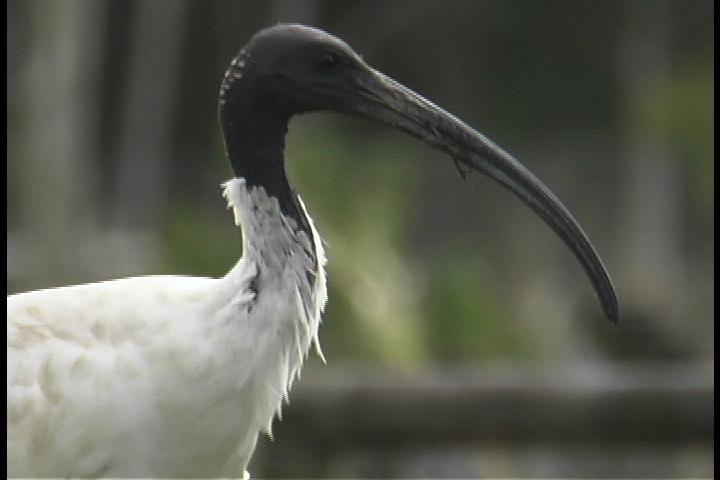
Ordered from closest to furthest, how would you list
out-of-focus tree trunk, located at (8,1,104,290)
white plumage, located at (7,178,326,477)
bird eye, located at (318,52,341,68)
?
white plumage, located at (7,178,326,477) → bird eye, located at (318,52,341,68) → out-of-focus tree trunk, located at (8,1,104,290)

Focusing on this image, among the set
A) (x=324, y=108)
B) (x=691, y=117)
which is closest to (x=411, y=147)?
(x=691, y=117)

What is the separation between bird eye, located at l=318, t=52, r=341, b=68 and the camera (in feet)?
12.5

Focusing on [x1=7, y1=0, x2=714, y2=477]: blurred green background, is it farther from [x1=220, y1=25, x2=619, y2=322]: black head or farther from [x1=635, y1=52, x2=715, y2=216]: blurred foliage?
[x1=220, y1=25, x2=619, y2=322]: black head

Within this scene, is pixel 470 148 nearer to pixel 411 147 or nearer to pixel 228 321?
pixel 228 321

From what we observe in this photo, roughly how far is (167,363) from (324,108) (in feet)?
2.17

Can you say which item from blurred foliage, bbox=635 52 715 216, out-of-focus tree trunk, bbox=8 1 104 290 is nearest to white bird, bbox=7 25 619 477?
out-of-focus tree trunk, bbox=8 1 104 290

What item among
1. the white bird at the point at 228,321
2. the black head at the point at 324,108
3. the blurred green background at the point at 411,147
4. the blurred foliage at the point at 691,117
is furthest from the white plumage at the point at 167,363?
the blurred foliage at the point at 691,117

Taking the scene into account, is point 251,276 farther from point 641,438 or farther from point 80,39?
point 80,39

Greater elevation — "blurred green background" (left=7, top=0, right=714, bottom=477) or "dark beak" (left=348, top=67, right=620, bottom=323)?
"blurred green background" (left=7, top=0, right=714, bottom=477)

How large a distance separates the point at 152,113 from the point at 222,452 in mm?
13379

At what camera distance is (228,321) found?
12.1ft

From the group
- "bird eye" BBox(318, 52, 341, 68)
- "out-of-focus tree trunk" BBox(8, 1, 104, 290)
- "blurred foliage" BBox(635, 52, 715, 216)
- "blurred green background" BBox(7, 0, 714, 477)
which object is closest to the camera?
"bird eye" BBox(318, 52, 341, 68)

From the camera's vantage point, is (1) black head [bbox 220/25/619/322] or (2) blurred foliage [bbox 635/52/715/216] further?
(2) blurred foliage [bbox 635/52/715/216]

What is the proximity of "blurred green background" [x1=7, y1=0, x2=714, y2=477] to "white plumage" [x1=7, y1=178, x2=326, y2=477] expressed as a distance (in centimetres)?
501
